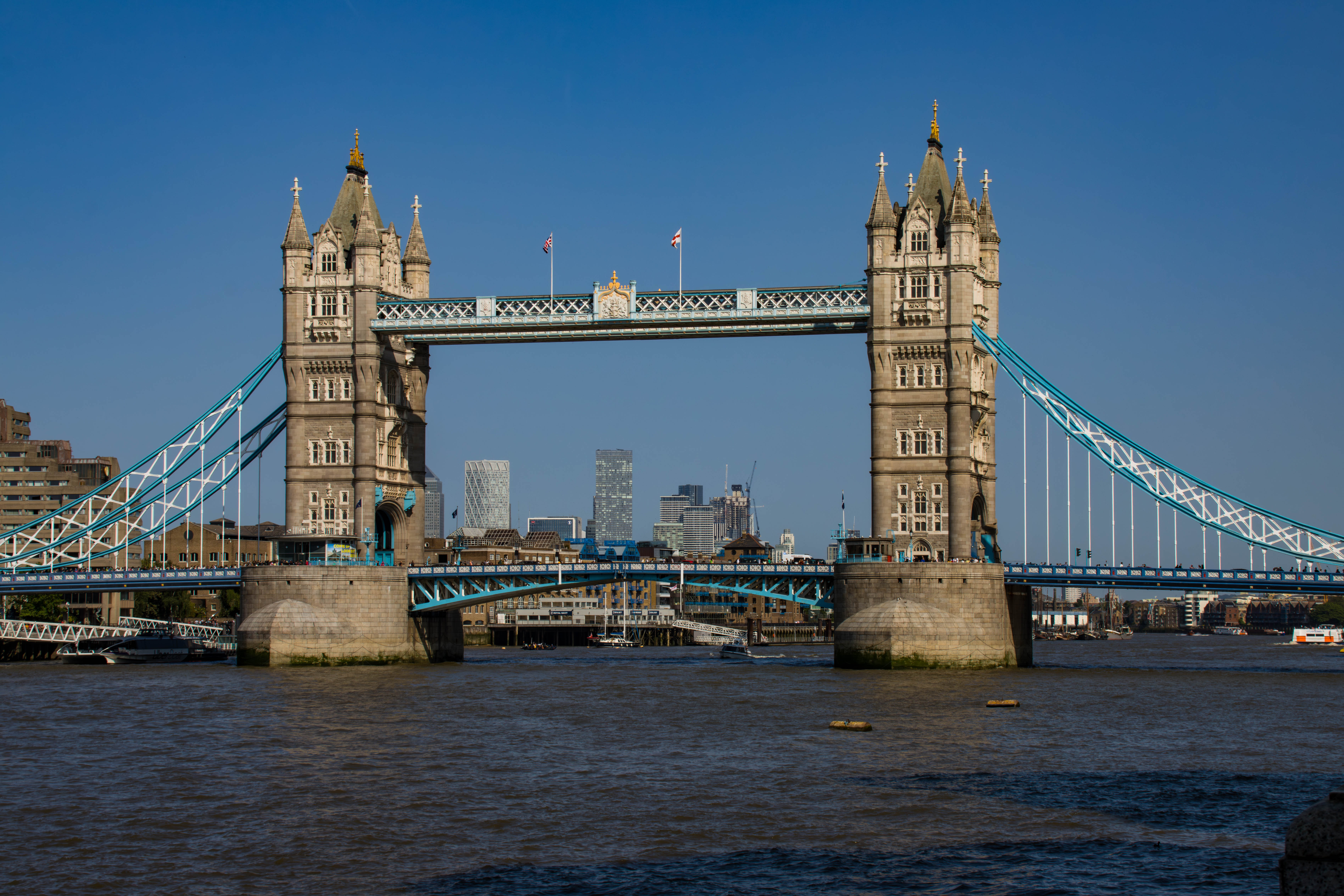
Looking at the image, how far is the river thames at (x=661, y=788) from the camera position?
2842 cm

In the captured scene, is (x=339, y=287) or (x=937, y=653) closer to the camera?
(x=937, y=653)

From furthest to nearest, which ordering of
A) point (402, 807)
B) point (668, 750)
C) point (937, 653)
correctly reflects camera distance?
point (937, 653), point (668, 750), point (402, 807)

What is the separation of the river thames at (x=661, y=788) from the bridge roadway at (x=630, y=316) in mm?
23606

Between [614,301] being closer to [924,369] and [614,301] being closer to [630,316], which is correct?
[630,316]

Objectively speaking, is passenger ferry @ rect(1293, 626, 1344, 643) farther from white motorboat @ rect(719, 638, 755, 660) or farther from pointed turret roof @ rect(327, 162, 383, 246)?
pointed turret roof @ rect(327, 162, 383, 246)

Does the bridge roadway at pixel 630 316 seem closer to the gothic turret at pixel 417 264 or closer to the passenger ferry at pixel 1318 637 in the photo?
the gothic turret at pixel 417 264

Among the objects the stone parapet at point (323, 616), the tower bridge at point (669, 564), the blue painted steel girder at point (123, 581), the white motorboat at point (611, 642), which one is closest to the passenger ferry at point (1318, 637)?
the white motorboat at point (611, 642)

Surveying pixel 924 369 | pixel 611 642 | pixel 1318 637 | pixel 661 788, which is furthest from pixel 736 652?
pixel 1318 637

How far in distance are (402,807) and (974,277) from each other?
56.5 metres

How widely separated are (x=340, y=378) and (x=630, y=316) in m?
18.5

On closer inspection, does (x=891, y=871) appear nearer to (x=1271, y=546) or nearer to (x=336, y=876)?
(x=336, y=876)

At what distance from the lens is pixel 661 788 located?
38.6 m

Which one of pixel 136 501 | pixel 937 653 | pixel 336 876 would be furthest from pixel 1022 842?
pixel 136 501

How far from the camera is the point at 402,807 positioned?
3553 cm
